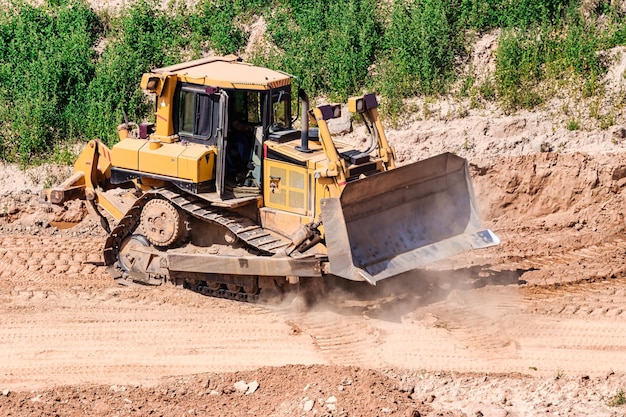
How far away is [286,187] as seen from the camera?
1284 cm

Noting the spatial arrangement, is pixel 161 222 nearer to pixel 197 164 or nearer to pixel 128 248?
pixel 128 248

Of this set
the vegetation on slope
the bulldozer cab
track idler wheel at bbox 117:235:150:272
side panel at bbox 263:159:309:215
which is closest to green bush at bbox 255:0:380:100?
the vegetation on slope

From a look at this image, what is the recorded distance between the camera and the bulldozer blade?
468 inches

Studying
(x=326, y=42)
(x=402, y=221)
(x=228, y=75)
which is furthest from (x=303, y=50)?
(x=402, y=221)

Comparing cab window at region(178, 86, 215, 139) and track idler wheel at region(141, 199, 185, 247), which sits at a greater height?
cab window at region(178, 86, 215, 139)

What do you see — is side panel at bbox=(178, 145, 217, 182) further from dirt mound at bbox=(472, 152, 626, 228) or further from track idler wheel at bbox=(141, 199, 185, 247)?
dirt mound at bbox=(472, 152, 626, 228)

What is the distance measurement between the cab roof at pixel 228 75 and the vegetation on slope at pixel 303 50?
4.73 meters

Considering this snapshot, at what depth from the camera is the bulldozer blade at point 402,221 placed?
39.0 feet

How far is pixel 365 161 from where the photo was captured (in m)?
12.7

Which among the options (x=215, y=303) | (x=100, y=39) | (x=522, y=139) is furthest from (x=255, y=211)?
(x=100, y=39)

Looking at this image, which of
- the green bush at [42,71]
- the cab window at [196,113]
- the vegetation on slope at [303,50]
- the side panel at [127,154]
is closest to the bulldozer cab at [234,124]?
the cab window at [196,113]

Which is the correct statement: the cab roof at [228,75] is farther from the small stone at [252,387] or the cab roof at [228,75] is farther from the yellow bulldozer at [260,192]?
the small stone at [252,387]

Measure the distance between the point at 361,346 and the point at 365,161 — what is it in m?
2.42

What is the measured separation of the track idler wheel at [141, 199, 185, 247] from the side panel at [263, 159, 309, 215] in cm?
123
